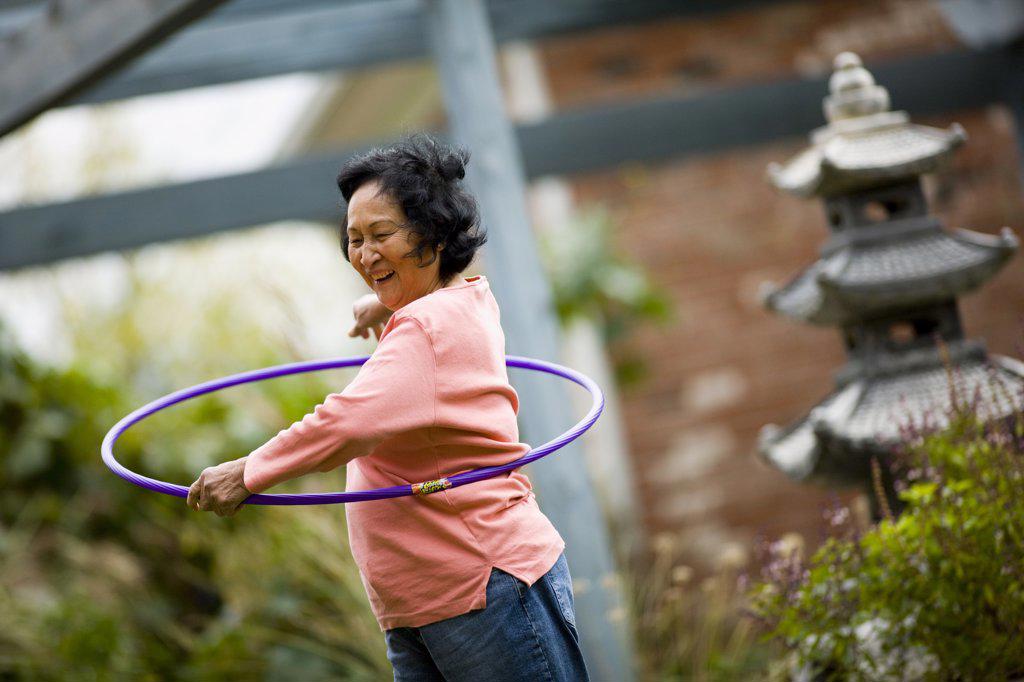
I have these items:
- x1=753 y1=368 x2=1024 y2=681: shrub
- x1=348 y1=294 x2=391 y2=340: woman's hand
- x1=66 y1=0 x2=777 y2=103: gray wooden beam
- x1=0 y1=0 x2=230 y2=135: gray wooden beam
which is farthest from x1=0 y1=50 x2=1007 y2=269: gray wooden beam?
x1=753 y1=368 x2=1024 y2=681: shrub

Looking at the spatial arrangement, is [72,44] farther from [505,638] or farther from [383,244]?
[505,638]

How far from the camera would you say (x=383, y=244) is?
2061mm

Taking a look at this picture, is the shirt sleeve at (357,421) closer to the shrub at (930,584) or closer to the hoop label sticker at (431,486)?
the hoop label sticker at (431,486)

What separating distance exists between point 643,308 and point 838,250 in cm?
241

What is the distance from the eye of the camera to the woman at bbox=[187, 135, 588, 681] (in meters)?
1.94

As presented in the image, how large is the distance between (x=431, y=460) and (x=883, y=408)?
5.64 feet

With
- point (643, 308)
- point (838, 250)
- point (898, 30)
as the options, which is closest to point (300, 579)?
point (643, 308)

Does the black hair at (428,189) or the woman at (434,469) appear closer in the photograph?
the woman at (434,469)

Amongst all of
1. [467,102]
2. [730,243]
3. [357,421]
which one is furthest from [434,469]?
[730,243]

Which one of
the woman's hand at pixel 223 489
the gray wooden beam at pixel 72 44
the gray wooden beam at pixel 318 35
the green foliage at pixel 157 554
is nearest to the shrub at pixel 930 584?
the woman's hand at pixel 223 489

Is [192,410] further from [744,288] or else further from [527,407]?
[744,288]

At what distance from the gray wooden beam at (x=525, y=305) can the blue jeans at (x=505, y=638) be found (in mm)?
2096

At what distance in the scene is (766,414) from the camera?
263 inches

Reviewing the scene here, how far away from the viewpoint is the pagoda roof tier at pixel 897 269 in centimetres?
330
